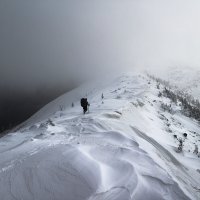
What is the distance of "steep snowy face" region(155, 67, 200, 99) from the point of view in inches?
1875

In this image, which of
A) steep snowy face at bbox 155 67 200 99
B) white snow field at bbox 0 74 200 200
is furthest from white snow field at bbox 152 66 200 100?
white snow field at bbox 0 74 200 200

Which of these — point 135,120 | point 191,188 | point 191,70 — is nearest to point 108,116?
point 135,120

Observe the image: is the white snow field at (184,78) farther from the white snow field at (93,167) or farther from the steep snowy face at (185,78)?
the white snow field at (93,167)

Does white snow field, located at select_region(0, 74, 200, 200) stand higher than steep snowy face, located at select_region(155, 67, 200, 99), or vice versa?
white snow field, located at select_region(0, 74, 200, 200)

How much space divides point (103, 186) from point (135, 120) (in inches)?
306

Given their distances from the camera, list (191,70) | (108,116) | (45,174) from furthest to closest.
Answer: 1. (191,70)
2. (108,116)
3. (45,174)

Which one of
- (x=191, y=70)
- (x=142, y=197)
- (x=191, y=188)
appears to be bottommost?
(x=191, y=70)

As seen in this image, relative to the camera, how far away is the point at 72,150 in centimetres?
770

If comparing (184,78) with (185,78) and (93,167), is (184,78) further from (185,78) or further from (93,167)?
(93,167)

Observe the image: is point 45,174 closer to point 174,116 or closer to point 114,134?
point 114,134

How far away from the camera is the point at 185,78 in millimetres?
56094

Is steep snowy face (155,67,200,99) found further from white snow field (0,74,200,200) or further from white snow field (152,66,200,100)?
white snow field (0,74,200,200)

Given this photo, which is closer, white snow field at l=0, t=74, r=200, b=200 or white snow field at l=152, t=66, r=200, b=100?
white snow field at l=0, t=74, r=200, b=200

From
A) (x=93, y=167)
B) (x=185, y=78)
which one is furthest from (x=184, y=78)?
(x=93, y=167)
